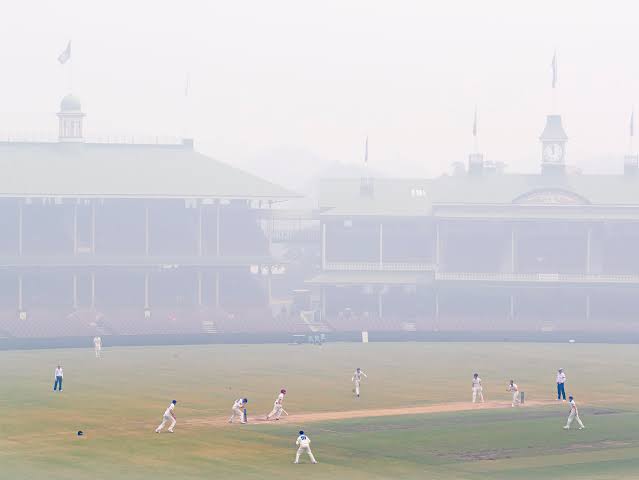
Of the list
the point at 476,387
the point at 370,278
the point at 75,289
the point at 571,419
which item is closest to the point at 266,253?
the point at 370,278

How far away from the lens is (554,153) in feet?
511

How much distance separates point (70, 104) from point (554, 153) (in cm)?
5137

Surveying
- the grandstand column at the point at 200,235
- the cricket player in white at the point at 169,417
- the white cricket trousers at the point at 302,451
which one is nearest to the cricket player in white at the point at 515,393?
the cricket player in white at the point at 169,417

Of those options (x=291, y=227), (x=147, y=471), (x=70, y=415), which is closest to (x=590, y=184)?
(x=291, y=227)

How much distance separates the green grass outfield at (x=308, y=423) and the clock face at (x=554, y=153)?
5756cm

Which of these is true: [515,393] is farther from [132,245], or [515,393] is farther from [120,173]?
[120,173]

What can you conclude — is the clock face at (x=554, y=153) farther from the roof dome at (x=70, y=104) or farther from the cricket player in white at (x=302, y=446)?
the cricket player in white at (x=302, y=446)

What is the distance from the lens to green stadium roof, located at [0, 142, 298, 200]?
133m

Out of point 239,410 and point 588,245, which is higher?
point 588,245

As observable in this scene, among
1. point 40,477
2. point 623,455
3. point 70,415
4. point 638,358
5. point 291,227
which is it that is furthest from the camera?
point 291,227

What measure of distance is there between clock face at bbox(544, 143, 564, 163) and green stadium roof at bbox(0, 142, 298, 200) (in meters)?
33.7

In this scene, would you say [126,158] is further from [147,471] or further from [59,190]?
[147,471]

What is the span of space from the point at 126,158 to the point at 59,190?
498 inches

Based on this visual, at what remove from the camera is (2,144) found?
143 metres
